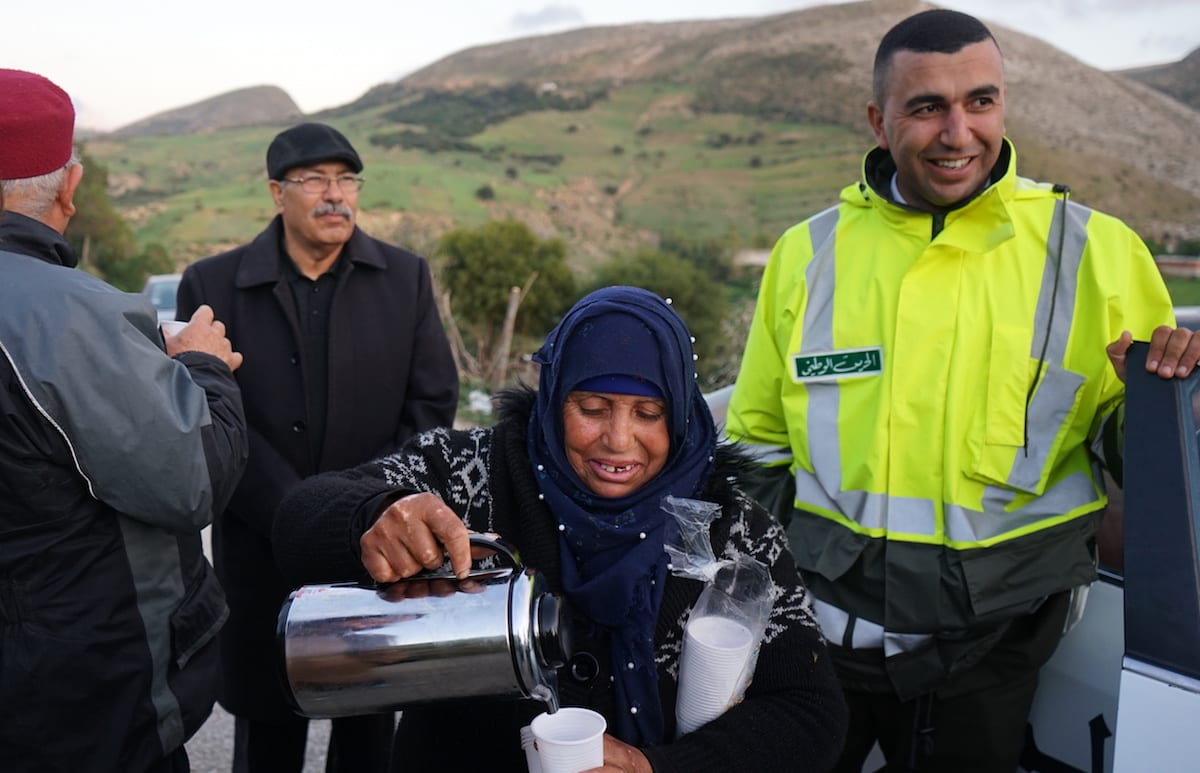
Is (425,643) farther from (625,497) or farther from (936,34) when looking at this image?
(936,34)

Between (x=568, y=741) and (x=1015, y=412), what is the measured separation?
130cm

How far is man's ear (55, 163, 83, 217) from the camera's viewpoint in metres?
Answer: 2.05

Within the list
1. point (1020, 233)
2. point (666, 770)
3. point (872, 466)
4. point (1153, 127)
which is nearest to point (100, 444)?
point (666, 770)

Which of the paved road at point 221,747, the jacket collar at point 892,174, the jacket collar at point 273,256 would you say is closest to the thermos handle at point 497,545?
the jacket collar at point 892,174

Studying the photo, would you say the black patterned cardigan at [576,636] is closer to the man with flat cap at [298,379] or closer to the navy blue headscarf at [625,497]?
the navy blue headscarf at [625,497]

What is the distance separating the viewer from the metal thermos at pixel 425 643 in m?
1.54

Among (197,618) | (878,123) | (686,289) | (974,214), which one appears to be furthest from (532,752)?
(686,289)

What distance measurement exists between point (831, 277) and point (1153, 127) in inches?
2393

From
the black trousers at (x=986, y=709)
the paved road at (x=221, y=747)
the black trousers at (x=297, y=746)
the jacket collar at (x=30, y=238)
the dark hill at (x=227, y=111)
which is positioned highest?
the dark hill at (x=227, y=111)

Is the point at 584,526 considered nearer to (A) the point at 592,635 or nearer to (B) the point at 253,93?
(A) the point at 592,635

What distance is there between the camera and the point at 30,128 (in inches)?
76.8

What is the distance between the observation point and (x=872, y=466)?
219 cm

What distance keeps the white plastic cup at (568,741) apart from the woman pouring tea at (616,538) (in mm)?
267

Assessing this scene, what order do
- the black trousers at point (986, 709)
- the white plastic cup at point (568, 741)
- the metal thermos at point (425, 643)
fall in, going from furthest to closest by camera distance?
the black trousers at point (986, 709)
the metal thermos at point (425, 643)
the white plastic cup at point (568, 741)
